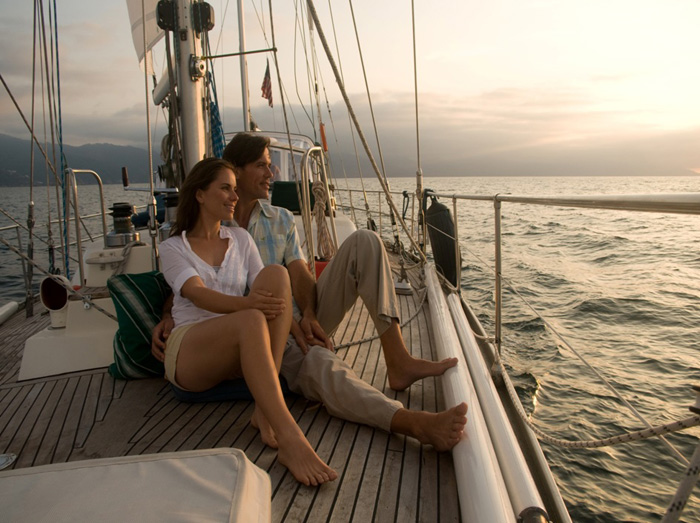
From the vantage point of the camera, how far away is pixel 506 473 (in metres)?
1.21

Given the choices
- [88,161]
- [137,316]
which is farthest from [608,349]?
[88,161]

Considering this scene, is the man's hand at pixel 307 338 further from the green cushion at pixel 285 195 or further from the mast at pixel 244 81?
the mast at pixel 244 81

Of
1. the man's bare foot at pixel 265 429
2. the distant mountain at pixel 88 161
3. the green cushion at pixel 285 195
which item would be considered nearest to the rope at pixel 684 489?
the man's bare foot at pixel 265 429

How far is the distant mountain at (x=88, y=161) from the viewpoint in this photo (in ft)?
307

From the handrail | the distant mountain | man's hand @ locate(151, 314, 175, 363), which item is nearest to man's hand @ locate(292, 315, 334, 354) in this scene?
man's hand @ locate(151, 314, 175, 363)

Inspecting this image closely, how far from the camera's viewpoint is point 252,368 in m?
1.42

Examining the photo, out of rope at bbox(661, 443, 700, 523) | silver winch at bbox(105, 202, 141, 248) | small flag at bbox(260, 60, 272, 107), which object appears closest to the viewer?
rope at bbox(661, 443, 700, 523)

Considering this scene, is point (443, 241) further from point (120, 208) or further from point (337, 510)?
point (337, 510)

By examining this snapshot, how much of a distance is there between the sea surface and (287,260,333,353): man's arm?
76 centimetres

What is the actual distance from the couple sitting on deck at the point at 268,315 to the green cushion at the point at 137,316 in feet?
0.59

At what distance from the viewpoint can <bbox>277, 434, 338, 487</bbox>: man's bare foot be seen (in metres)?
1.29

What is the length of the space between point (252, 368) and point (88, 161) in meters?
176

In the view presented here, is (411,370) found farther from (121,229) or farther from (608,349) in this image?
(608,349)

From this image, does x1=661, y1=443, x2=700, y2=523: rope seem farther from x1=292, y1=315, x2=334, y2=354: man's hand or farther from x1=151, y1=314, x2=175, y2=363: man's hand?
x1=151, y1=314, x2=175, y2=363: man's hand
